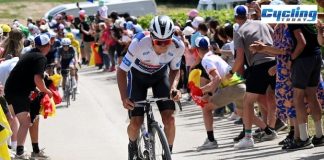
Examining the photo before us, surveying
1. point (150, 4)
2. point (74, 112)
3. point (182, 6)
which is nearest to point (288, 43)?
point (74, 112)

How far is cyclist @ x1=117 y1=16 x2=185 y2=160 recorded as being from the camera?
10633 mm

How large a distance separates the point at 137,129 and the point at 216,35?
793cm

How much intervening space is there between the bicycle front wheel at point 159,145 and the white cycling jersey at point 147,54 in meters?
0.85

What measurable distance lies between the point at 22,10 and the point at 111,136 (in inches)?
1832

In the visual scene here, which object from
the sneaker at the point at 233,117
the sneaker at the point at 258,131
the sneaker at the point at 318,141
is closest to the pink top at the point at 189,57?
the sneaker at the point at 233,117

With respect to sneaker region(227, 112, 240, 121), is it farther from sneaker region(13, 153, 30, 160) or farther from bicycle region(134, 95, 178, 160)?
bicycle region(134, 95, 178, 160)

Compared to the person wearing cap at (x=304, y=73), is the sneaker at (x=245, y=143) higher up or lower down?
lower down

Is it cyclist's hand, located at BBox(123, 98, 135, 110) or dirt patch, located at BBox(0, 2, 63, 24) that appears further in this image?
dirt patch, located at BBox(0, 2, 63, 24)

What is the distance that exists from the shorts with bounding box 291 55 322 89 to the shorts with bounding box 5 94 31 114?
382cm

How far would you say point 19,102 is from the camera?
13.2m

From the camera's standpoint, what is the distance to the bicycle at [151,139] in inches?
392

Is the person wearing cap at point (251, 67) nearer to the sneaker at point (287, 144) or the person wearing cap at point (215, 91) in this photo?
the person wearing cap at point (215, 91)

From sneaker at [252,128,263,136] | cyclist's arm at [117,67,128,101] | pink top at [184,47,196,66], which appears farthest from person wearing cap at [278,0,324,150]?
pink top at [184,47,196,66]

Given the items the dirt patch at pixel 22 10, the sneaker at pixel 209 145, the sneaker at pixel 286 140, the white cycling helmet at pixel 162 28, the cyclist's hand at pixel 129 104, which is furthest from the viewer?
the dirt patch at pixel 22 10
